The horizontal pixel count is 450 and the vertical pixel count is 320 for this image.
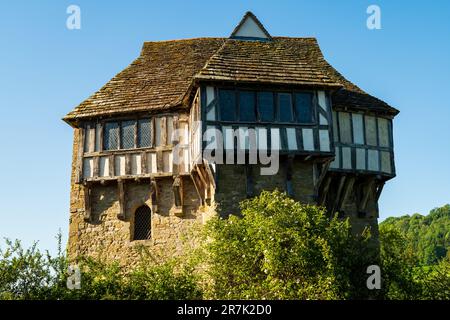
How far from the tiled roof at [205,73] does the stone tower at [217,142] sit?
0.17 ft

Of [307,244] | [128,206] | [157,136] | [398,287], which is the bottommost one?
[398,287]

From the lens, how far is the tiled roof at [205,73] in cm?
1970

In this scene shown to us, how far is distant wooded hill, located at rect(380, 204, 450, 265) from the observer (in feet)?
199

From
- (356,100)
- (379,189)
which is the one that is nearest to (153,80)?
(356,100)

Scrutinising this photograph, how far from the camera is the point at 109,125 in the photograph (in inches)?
872

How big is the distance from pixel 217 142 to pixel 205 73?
7.03 feet

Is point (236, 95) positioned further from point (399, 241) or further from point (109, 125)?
point (399, 241)

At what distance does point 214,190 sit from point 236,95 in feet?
9.56

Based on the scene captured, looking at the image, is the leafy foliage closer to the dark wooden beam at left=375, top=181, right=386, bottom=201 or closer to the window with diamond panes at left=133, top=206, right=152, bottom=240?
the window with diamond panes at left=133, top=206, right=152, bottom=240

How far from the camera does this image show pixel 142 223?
21844 millimetres

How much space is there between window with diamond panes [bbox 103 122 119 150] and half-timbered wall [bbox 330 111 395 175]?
728cm

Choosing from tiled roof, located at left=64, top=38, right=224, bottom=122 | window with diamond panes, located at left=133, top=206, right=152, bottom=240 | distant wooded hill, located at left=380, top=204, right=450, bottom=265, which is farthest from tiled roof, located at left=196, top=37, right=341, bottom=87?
distant wooded hill, located at left=380, top=204, right=450, bottom=265

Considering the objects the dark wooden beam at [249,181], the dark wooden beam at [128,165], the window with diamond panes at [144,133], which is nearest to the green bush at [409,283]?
the dark wooden beam at [249,181]

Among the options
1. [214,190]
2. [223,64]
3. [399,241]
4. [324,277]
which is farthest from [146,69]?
[399,241]
